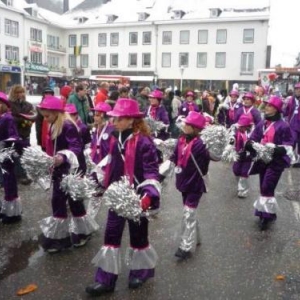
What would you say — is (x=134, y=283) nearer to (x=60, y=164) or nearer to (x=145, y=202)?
(x=145, y=202)

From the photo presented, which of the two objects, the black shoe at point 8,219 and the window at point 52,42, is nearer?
the black shoe at point 8,219

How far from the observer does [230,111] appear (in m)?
11.6

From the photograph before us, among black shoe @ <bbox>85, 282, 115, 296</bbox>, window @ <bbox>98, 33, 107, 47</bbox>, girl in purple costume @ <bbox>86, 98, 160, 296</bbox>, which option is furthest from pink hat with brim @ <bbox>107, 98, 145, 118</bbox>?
window @ <bbox>98, 33, 107, 47</bbox>

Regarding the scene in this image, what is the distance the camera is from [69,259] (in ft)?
15.5

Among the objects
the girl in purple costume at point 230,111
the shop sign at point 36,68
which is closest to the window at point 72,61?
the shop sign at point 36,68

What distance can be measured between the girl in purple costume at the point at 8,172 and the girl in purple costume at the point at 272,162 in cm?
328

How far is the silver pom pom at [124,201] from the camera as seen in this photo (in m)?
3.57

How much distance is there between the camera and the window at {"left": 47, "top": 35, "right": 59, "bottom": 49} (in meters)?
54.9

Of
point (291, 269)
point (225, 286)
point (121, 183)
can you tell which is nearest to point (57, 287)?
point (121, 183)

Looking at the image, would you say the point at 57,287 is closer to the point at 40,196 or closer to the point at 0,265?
the point at 0,265

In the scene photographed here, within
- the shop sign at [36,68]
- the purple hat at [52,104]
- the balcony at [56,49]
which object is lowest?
the purple hat at [52,104]

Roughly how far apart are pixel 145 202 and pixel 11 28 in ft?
160

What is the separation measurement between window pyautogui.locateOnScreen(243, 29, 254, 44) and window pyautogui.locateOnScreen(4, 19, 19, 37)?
1046 inches

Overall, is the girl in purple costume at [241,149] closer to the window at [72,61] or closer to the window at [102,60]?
the window at [102,60]
